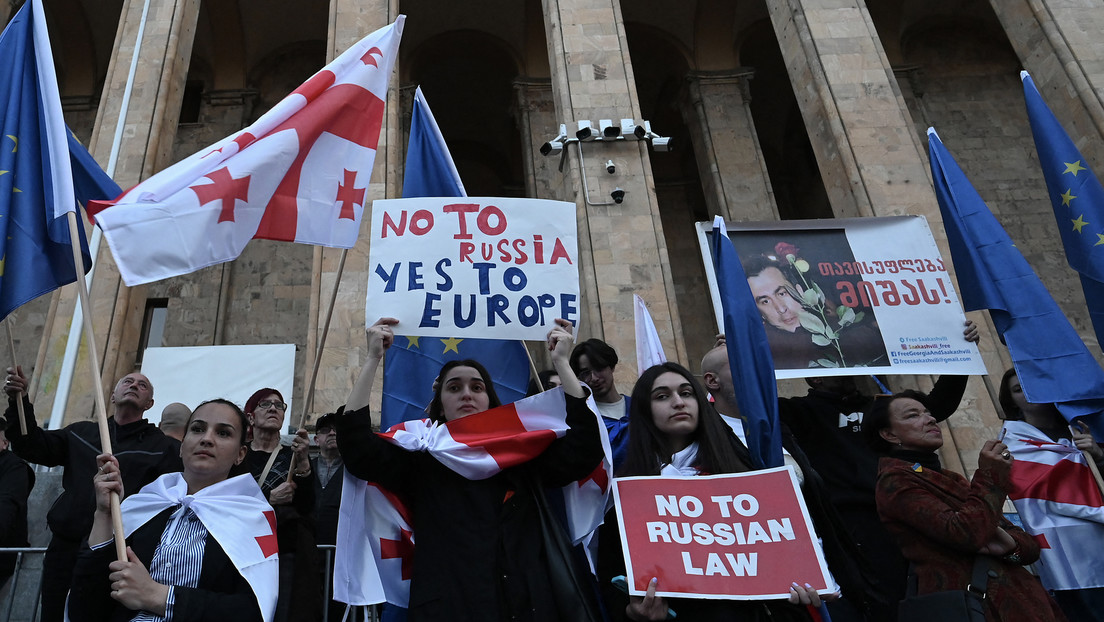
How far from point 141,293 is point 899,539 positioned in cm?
954

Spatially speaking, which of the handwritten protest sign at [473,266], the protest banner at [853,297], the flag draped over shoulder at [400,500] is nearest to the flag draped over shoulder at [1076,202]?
the protest banner at [853,297]

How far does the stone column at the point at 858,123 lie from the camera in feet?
31.0

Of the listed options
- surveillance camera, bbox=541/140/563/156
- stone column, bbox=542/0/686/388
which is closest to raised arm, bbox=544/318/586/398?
stone column, bbox=542/0/686/388

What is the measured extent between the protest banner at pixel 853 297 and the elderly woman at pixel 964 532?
2.47 meters

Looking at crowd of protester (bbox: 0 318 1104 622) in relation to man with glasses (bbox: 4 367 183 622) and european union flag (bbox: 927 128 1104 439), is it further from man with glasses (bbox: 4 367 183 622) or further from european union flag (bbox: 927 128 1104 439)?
european union flag (bbox: 927 128 1104 439)

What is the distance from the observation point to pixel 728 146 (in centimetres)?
1506

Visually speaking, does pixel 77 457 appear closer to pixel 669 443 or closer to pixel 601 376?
pixel 601 376

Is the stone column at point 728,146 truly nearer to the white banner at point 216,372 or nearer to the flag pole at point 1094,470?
the white banner at point 216,372

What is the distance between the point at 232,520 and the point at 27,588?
2.44 metres

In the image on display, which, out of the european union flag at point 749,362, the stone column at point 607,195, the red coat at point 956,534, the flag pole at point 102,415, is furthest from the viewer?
the stone column at point 607,195

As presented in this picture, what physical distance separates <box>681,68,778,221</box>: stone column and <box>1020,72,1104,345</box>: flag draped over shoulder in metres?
7.84

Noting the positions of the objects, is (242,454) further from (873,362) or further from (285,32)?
(285,32)

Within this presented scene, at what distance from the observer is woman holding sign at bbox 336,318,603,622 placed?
3229 mm

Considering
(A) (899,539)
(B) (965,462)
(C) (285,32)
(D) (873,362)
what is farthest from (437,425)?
(C) (285,32)
